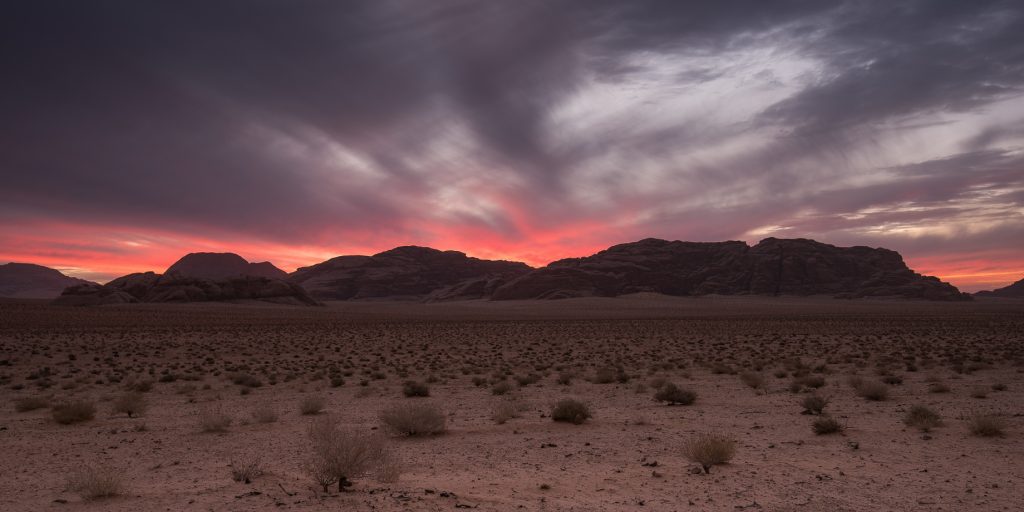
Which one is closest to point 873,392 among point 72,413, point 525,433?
point 525,433

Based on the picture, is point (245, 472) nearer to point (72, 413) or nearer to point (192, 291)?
point (72, 413)

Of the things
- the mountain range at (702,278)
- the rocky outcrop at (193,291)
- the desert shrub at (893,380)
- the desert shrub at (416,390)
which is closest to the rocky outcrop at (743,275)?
the mountain range at (702,278)

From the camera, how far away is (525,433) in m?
11.9

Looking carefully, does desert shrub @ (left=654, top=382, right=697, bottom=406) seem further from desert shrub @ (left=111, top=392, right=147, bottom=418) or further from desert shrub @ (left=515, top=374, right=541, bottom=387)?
desert shrub @ (left=111, top=392, right=147, bottom=418)

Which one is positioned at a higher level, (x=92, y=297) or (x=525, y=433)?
(x=92, y=297)

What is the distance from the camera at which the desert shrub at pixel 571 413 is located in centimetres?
1273

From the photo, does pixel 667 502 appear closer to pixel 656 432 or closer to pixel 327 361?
pixel 656 432

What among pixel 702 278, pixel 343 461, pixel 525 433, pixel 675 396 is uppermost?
pixel 702 278

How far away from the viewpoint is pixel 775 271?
569ft

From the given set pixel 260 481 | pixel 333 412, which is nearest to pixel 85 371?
pixel 333 412

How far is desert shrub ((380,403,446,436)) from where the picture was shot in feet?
38.1

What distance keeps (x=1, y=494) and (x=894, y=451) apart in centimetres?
1342

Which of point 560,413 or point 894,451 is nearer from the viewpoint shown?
point 894,451

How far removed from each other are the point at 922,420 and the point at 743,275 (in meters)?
176
